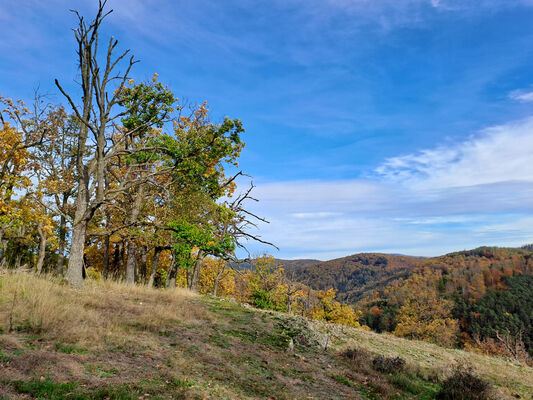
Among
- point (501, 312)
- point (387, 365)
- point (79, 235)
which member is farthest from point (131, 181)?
point (501, 312)

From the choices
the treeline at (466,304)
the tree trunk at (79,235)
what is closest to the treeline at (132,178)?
the tree trunk at (79,235)

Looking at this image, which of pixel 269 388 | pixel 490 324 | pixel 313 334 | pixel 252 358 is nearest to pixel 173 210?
pixel 313 334

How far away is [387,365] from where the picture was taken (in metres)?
12.7

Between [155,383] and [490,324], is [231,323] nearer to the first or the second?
[155,383]

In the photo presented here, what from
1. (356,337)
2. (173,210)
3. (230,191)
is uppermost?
(230,191)

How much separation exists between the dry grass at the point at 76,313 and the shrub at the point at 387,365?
758 centimetres

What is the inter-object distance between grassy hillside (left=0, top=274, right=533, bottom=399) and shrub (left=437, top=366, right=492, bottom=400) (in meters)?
0.52

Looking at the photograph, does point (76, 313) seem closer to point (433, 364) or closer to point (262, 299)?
point (433, 364)

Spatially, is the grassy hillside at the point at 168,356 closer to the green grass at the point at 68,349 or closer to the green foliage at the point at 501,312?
the green grass at the point at 68,349

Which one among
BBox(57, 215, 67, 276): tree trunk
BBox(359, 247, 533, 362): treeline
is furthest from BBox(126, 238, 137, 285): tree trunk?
BBox(359, 247, 533, 362): treeline

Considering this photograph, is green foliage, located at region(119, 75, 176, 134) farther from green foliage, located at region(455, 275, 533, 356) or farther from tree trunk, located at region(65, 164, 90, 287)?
green foliage, located at region(455, 275, 533, 356)

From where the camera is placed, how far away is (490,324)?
118750 millimetres

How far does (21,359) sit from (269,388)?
545cm

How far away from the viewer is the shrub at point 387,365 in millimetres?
12508
